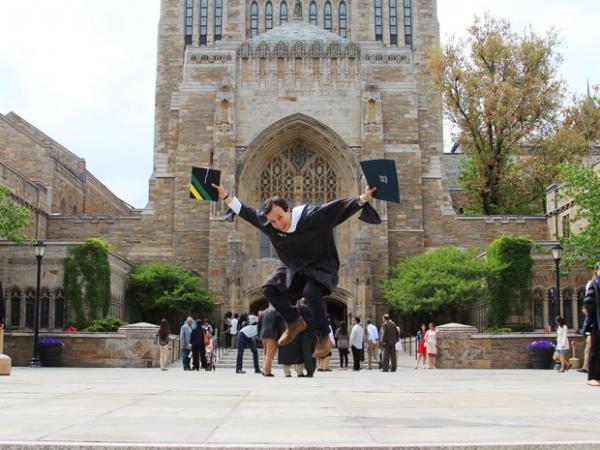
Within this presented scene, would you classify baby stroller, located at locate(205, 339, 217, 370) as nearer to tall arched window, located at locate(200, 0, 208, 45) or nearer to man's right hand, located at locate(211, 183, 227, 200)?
man's right hand, located at locate(211, 183, 227, 200)

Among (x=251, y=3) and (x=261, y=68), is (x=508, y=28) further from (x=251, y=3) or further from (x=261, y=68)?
(x=251, y=3)

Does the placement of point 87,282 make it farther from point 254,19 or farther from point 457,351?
point 254,19

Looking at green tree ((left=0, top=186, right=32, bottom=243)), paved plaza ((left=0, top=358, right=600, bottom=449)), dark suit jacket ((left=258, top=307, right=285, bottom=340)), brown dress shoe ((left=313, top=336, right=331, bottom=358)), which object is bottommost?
paved plaza ((left=0, top=358, right=600, bottom=449))

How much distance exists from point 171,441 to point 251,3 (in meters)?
52.5

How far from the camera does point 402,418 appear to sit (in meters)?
7.02

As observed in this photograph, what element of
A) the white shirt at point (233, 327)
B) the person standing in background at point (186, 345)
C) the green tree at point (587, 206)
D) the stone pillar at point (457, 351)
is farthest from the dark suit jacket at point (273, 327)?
the white shirt at point (233, 327)

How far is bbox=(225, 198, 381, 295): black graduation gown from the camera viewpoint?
825cm

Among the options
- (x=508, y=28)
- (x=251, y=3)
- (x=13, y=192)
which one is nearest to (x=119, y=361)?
(x=13, y=192)

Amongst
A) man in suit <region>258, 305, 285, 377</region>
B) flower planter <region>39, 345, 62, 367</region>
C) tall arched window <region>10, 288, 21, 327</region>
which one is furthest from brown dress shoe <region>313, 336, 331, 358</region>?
tall arched window <region>10, 288, 21, 327</region>

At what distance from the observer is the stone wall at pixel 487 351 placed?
84.8ft

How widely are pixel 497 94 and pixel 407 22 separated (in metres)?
16.6

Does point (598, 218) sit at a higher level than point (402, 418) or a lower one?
higher

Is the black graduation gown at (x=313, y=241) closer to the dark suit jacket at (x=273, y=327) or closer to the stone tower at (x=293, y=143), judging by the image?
the dark suit jacket at (x=273, y=327)

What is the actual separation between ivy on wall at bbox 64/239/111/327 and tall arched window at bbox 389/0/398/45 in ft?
91.0
